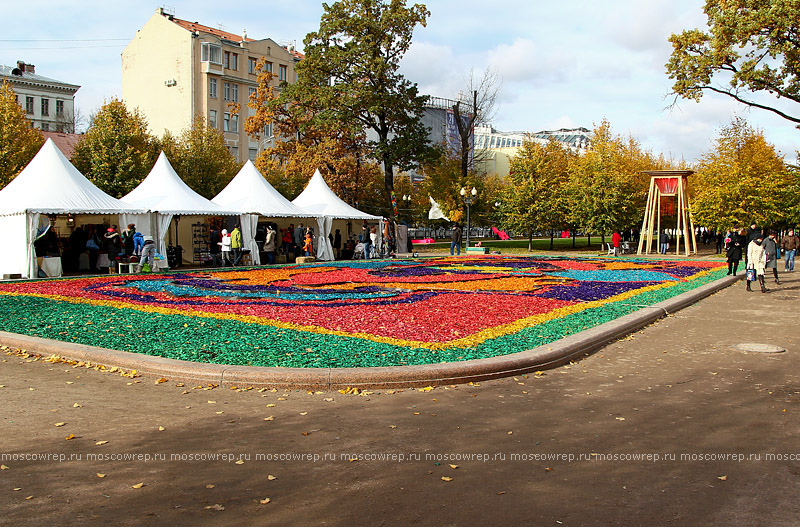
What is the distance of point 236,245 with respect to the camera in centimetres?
2875

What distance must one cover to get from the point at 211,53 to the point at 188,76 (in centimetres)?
325

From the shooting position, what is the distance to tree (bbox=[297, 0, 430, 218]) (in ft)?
139

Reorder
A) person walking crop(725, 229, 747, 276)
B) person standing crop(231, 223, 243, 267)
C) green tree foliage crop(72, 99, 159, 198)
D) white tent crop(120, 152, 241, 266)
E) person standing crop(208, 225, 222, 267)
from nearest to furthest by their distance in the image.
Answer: person walking crop(725, 229, 747, 276), white tent crop(120, 152, 241, 266), person standing crop(231, 223, 243, 267), person standing crop(208, 225, 222, 267), green tree foliage crop(72, 99, 159, 198)

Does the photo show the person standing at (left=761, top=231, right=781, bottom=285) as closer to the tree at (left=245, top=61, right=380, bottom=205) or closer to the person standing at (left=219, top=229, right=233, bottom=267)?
the person standing at (left=219, top=229, right=233, bottom=267)

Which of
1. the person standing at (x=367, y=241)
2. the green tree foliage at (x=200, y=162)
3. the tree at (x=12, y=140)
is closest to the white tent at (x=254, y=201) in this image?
the person standing at (x=367, y=241)

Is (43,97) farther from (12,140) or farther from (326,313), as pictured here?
(326,313)

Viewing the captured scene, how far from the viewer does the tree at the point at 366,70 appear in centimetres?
4238

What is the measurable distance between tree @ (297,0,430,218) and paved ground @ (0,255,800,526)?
119 ft

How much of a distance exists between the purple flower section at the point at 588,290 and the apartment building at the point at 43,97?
66040mm

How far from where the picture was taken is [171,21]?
6481 cm

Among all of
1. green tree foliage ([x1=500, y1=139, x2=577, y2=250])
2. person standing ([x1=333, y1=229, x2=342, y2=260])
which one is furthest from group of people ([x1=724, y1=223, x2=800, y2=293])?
green tree foliage ([x1=500, y1=139, x2=577, y2=250])

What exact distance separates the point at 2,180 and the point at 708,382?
40.6m

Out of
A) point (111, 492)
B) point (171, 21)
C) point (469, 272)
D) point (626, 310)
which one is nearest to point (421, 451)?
point (111, 492)

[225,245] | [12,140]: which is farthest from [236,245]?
[12,140]
